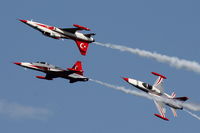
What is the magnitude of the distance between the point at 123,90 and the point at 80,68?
793cm

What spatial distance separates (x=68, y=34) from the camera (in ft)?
458

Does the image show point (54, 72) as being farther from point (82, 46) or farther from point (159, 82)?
point (159, 82)

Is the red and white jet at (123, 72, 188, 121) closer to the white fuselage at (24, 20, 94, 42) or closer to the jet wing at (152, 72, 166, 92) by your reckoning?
the jet wing at (152, 72, 166, 92)

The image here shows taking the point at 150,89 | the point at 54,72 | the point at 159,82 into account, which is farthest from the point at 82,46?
the point at 159,82

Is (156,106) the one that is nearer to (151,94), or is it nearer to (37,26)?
(151,94)

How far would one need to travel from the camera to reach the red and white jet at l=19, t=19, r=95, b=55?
5443 inches

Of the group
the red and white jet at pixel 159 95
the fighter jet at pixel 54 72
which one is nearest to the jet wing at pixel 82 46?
Answer: the fighter jet at pixel 54 72

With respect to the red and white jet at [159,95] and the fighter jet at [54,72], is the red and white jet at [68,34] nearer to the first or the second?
the fighter jet at [54,72]

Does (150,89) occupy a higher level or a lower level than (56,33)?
lower

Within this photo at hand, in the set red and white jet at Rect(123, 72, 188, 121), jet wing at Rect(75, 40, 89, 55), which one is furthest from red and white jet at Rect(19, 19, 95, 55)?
red and white jet at Rect(123, 72, 188, 121)

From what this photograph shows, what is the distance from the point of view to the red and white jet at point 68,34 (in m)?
138

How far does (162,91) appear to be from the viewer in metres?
142

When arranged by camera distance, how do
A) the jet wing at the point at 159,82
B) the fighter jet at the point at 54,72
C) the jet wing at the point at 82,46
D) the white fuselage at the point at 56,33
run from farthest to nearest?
the jet wing at the point at 159,82, the jet wing at the point at 82,46, the white fuselage at the point at 56,33, the fighter jet at the point at 54,72

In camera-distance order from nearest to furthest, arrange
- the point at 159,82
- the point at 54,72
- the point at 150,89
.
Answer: the point at 54,72 → the point at 150,89 → the point at 159,82
